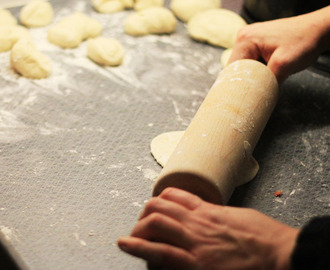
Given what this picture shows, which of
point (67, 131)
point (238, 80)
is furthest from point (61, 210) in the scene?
point (238, 80)

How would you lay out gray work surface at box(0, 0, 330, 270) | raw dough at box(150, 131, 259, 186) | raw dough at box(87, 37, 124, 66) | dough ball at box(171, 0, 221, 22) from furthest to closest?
dough ball at box(171, 0, 221, 22) < raw dough at box(87, 37, 124, 66) < raw dough at box(150, 131, 259, 186) < gray work surface at box(0, 0, 330, 270)

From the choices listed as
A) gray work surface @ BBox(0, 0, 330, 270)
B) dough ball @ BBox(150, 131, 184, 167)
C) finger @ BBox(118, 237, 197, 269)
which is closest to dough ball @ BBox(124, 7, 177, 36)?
gray work surface @ BBox(0, 0, 330, 270)

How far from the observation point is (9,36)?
5.92ft

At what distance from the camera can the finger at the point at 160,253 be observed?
3.03 ft

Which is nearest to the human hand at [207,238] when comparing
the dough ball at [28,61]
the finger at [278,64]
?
the finger at [278,64]

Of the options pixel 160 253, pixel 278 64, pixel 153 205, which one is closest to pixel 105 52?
pixel 278 64

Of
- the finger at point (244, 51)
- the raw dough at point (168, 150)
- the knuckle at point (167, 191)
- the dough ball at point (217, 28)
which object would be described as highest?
the finger at point (244, 51)

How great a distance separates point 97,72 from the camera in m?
1.77

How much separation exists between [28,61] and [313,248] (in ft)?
4.14

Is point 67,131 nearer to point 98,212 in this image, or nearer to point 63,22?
point 98,212

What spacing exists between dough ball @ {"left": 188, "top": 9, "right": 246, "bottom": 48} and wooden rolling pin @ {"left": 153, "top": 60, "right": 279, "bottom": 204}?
61 centimetres

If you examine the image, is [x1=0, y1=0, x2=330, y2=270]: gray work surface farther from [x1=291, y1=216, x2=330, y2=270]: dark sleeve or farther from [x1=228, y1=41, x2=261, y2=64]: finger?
[x1=291, y1=216, x2=330, y2=270]: dark sleeve

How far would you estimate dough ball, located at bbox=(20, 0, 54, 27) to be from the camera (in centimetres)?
198

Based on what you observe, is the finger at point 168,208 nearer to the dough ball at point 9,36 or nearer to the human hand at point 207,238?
the human hand at point 207,238
